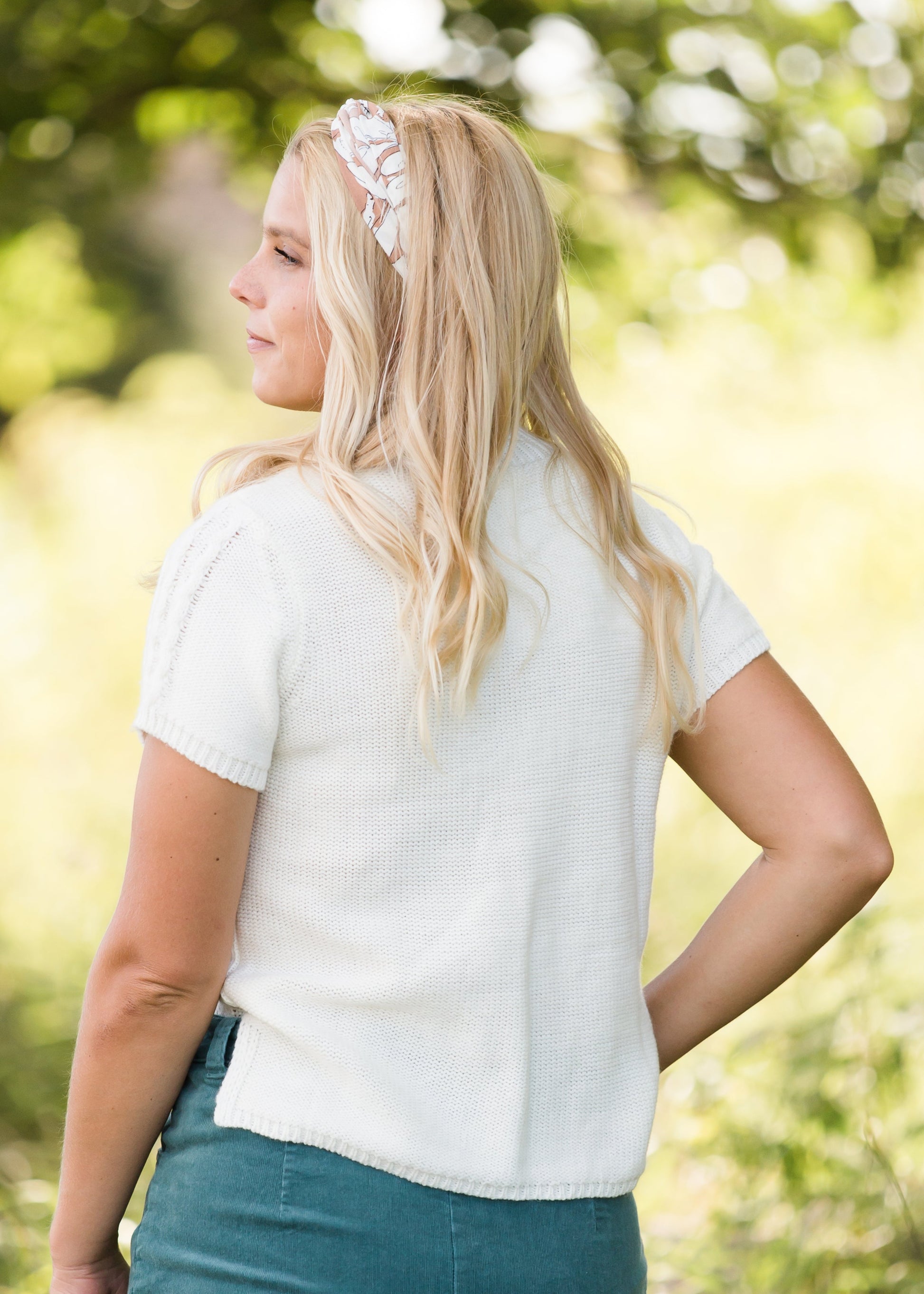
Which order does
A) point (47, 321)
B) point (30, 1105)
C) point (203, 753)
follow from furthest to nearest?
1. point (47, 321)
2. point (30, 1105)
3. point (203, 753)

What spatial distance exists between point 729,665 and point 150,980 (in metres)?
0.59

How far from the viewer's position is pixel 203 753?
0.90 m

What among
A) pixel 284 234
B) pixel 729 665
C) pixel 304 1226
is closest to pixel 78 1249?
pixel 304 1226

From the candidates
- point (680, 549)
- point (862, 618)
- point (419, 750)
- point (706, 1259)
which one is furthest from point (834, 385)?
point (419, 750)

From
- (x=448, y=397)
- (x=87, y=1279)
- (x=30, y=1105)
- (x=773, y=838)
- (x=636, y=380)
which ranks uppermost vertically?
(x=448, y=397)

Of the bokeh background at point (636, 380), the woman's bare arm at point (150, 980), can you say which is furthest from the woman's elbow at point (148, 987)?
the bokeh background at point (636, 380)

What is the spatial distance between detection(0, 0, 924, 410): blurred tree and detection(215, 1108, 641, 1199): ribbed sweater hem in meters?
2.75

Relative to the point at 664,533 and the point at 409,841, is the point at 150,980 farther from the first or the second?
the point at 664,533

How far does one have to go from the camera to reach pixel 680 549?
1.15m

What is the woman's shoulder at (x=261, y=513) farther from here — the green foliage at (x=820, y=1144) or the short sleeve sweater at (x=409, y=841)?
the green foliage at (x=820, y=1144)

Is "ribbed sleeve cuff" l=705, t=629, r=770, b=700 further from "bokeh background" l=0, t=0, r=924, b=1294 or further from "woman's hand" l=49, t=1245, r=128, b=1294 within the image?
"bokeh background" l=0, t=0, r=924, b=1294

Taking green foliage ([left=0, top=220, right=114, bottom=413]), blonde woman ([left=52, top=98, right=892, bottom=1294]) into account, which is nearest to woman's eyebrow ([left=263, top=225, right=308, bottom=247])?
blonde woman ([left=52, top=98, right=892, bottom=1294])

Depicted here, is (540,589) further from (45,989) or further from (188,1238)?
(45,989)

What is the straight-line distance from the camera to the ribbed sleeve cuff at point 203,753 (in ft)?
2.94
